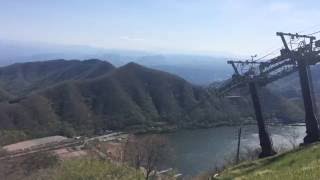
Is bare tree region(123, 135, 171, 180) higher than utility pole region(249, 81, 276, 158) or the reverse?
the reverse

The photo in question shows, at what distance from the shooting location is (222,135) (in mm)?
155875

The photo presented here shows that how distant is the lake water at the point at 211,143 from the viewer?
344ft

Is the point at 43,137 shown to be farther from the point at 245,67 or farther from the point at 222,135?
the point at 245,67

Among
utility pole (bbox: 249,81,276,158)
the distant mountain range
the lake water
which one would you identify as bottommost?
the lake water

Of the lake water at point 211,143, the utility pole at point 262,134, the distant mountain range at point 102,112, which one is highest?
the utility pole at point 262,134

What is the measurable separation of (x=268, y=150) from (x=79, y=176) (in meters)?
15.5

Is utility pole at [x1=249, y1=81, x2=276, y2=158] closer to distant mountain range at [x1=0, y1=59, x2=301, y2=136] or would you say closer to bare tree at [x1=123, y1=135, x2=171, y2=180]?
bare tree at [x1=123, y1=135, x2=171, y2=180]

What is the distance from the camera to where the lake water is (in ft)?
344

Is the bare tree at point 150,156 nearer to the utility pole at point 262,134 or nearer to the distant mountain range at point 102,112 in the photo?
the utility pole at point 262,134

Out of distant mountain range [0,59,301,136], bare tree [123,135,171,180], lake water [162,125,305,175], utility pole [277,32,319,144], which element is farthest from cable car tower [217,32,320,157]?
distant mountain range [0,59,301,136]

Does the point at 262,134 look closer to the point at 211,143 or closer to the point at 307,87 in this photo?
the point at 307,87

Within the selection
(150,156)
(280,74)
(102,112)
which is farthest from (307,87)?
(102,112)

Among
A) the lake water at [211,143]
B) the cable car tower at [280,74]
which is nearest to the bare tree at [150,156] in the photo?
the lake water at [211,143]

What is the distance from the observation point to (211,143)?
13950 centimetres
